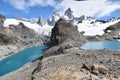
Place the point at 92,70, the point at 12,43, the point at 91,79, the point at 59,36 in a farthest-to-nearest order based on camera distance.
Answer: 1. the point at 12,43
2. the point at 59,36
3. the point at 92,70
4. the point at 91,79

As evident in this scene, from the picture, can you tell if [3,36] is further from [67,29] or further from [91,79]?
[91,79]

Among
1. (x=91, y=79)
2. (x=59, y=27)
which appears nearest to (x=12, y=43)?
(x=59, y=27)

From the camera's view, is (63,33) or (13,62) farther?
(63,33)

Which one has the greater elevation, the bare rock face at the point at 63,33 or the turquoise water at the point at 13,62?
the bare rock face at the point at 63,33

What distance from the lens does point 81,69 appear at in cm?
4472

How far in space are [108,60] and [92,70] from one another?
25.0 ft

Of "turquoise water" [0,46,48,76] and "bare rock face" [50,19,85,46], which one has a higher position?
"bare rock face" [50,19,85,46]

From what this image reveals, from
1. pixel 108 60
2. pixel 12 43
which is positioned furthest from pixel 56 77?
pixel 12 43

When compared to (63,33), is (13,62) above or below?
below

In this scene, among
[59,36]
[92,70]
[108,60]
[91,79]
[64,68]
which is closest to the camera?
[91,79]

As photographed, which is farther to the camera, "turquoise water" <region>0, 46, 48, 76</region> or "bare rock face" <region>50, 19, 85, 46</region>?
"bare rock face" <region>50, 19, 85, 46</region>

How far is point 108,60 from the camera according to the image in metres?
50.1

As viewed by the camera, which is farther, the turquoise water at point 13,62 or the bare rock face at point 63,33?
the bare rock face at point 63,33

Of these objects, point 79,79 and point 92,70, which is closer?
point 79,79
